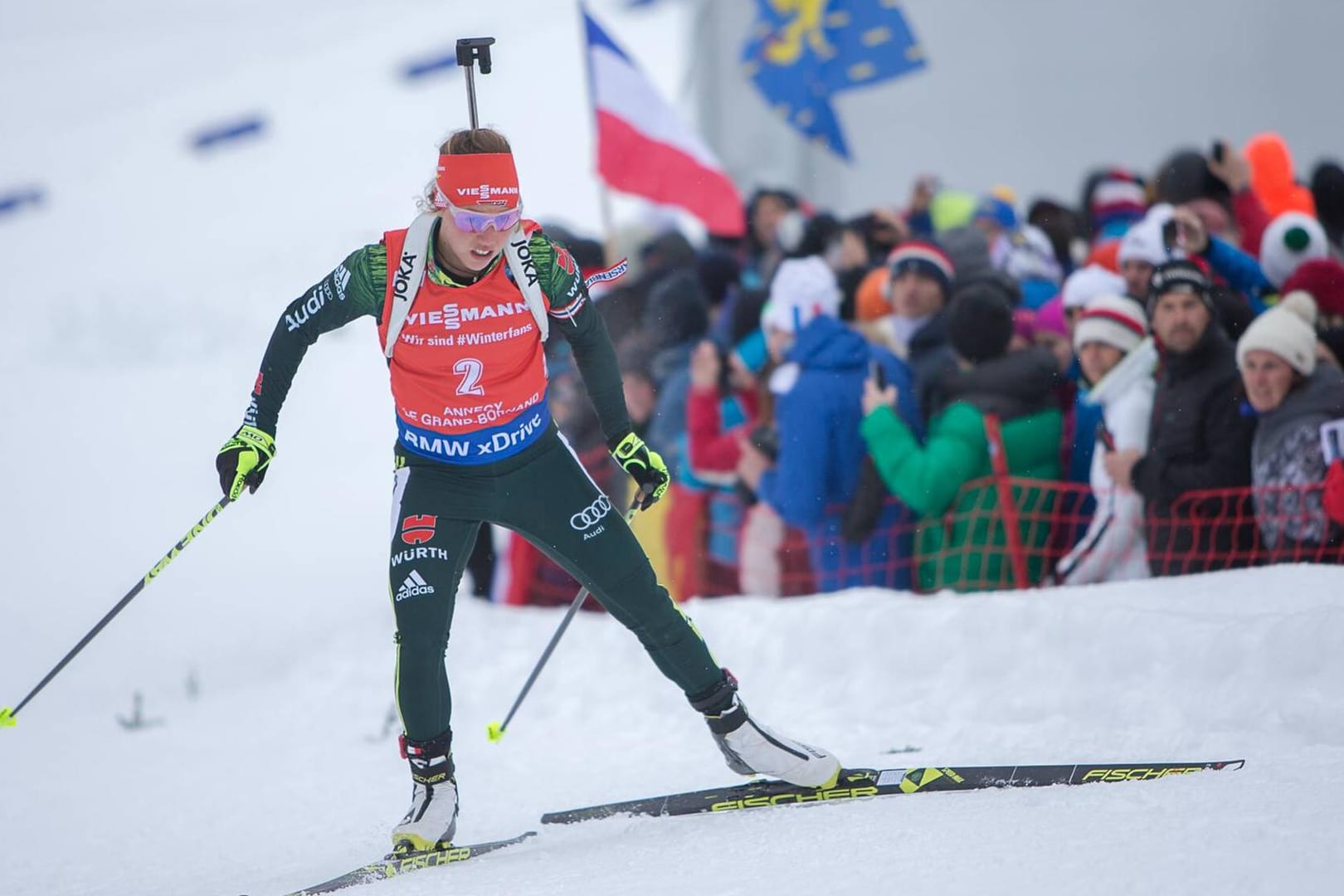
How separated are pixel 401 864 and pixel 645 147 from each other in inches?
195

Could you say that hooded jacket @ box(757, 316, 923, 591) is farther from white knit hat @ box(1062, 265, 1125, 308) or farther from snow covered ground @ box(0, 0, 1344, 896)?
white knit hat @ box(1062, 265, 1125, 308)

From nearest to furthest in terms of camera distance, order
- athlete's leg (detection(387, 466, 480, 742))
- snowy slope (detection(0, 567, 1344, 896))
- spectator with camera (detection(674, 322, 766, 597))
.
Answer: snowy slope (detection(0, 567, 1344, 896)) → athlete's leg (detection(387, 466, 480, 742)) → spectator with camera (detection(674, 322, 766, 597))

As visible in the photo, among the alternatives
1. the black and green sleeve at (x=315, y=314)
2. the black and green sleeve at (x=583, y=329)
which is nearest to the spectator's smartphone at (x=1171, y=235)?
the black and green sleeve at (x=583, y=329)

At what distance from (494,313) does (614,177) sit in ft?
13.7

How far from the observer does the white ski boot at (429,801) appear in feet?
13.2

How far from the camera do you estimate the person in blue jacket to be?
19.3ft

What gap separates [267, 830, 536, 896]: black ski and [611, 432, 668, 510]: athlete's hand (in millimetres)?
1052

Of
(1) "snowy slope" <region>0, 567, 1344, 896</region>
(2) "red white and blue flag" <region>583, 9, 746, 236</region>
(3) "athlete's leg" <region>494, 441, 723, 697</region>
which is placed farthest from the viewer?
(2) "red white and blue flag" <region>583, 9, 746, 236</region>

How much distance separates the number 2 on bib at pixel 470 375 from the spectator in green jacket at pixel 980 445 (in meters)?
2.16

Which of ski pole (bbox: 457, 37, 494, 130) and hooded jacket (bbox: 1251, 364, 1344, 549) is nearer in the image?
ski pole (bbox: 457, 37, 494, 130)

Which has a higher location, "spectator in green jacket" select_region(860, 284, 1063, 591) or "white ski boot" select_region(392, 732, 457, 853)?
"spectator in green jacket" select_region(860, 284, 1063, 591)

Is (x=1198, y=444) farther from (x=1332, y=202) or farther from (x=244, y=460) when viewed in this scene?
(x=244, y=460)

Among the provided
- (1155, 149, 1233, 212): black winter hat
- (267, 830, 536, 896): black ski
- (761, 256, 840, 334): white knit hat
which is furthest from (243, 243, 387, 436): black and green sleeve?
(1155, 149, 1233, 212): black winter hat

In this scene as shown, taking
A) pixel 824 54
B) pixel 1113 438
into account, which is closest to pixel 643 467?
pixel 1113 438
